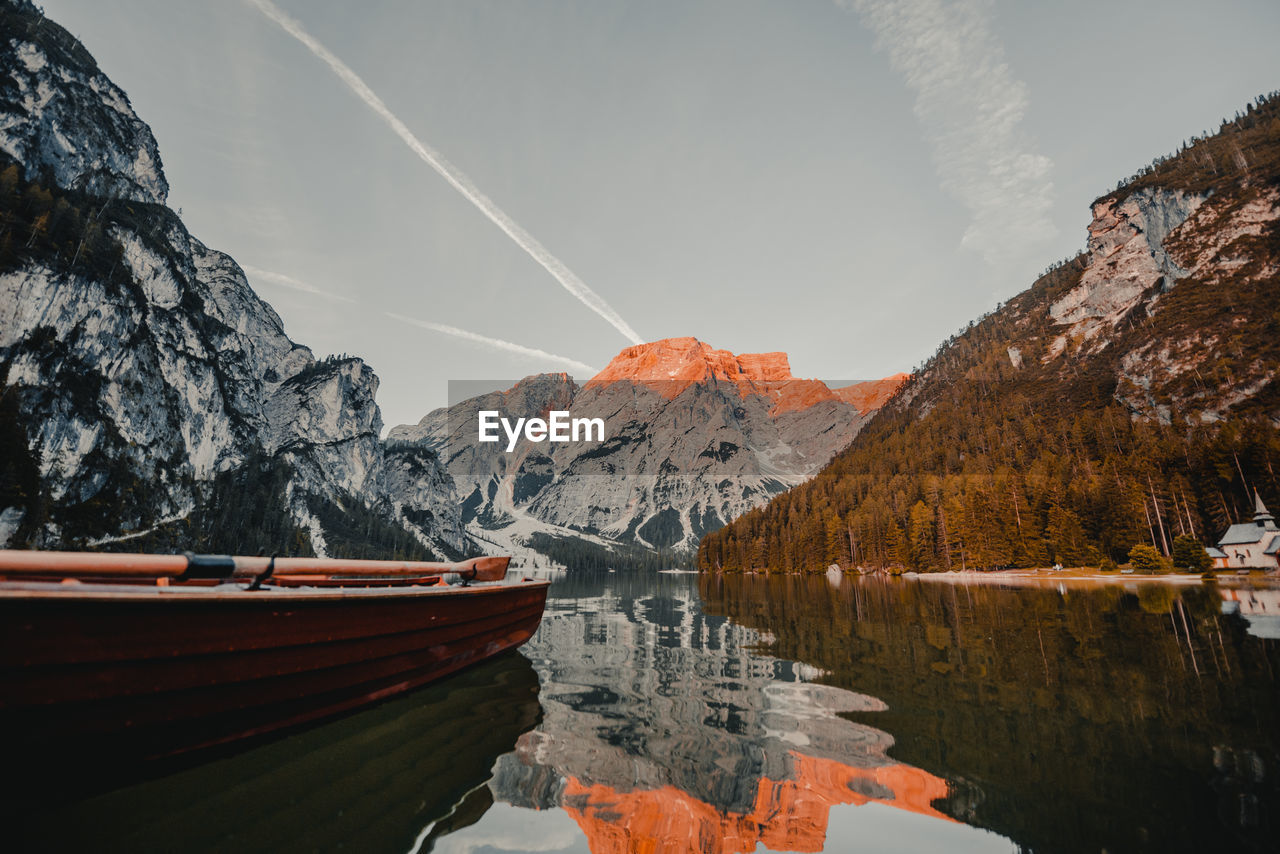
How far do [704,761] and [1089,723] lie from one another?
22.4 feet

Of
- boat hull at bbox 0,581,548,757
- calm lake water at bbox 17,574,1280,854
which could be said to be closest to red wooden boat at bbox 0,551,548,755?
boat hull at bbox 0,581,548,757

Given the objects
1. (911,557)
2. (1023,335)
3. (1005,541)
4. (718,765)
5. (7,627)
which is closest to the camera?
(7,627)

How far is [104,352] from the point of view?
105 metres

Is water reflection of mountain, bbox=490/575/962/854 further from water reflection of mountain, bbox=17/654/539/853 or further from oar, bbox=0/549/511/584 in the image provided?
oar, bbox=0/549/511/584

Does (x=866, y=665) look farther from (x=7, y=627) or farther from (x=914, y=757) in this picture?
(x=7, y=627)

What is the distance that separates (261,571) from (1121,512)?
294 feet

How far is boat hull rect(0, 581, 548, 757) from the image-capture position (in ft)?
16.8

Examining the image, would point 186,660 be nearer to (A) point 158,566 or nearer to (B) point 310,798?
(A) point 158,566

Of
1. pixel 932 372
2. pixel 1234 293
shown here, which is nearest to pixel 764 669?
pixel 1234 293

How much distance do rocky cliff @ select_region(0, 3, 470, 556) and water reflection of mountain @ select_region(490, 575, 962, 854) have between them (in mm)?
113348

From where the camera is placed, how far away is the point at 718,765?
7.60m

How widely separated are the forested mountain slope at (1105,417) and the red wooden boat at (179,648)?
8673 cm

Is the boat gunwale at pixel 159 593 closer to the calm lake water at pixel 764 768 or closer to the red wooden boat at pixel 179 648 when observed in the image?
the red wooden boat at pixel 179 648

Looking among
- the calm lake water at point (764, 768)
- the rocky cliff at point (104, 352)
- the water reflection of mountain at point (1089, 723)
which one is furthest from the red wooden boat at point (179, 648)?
the rocky cliff at point (104, 352)
